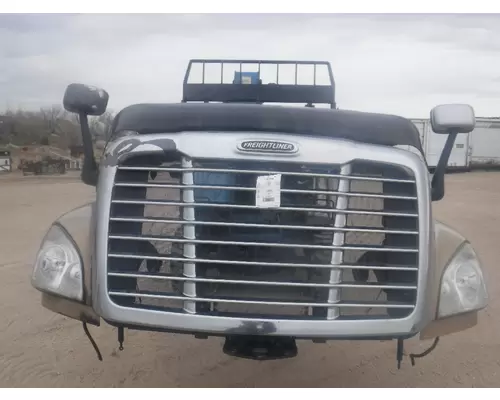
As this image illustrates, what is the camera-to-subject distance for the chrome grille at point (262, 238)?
1.93 m

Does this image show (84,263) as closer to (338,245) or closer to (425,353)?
(338,245)

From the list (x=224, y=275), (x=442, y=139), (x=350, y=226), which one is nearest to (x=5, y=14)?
(x=224, y=275)

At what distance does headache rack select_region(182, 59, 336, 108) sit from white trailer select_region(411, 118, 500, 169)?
432 millimetres

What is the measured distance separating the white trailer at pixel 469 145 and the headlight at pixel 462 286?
376 mm

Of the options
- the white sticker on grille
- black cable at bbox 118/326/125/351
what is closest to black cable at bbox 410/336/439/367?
the white sticker on grille

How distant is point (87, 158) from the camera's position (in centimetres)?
229

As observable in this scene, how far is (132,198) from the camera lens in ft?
6.49

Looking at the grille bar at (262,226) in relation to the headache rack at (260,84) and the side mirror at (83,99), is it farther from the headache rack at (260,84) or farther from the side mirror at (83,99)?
the headache rack at (260,84)

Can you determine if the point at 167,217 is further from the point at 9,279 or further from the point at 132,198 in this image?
the point at 9,279

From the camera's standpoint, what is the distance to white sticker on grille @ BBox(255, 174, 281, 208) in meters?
1.90

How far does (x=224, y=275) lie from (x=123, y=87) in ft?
3.27

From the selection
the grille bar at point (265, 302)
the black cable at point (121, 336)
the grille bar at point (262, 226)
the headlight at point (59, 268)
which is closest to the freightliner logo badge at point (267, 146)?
the grille bar at point (262, 226)

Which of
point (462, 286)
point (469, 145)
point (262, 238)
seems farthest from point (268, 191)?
point (469, 145)
